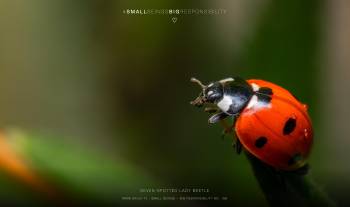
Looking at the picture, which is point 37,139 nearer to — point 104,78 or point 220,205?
point 104,78

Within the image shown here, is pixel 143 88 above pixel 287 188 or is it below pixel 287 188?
above

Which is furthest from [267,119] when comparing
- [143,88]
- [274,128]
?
[143,88]

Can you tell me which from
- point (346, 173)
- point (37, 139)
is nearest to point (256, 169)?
point (346, 173)

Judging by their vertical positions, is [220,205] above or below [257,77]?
below

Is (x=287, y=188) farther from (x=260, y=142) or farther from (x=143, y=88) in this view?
(x=143, y=88)

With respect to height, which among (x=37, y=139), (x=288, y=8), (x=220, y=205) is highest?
(x=288, y=8)

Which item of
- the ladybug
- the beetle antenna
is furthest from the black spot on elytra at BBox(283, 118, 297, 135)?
the beetle antenna

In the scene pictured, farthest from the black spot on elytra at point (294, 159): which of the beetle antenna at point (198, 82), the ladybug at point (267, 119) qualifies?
the beetle antenna at point (198, 82)
